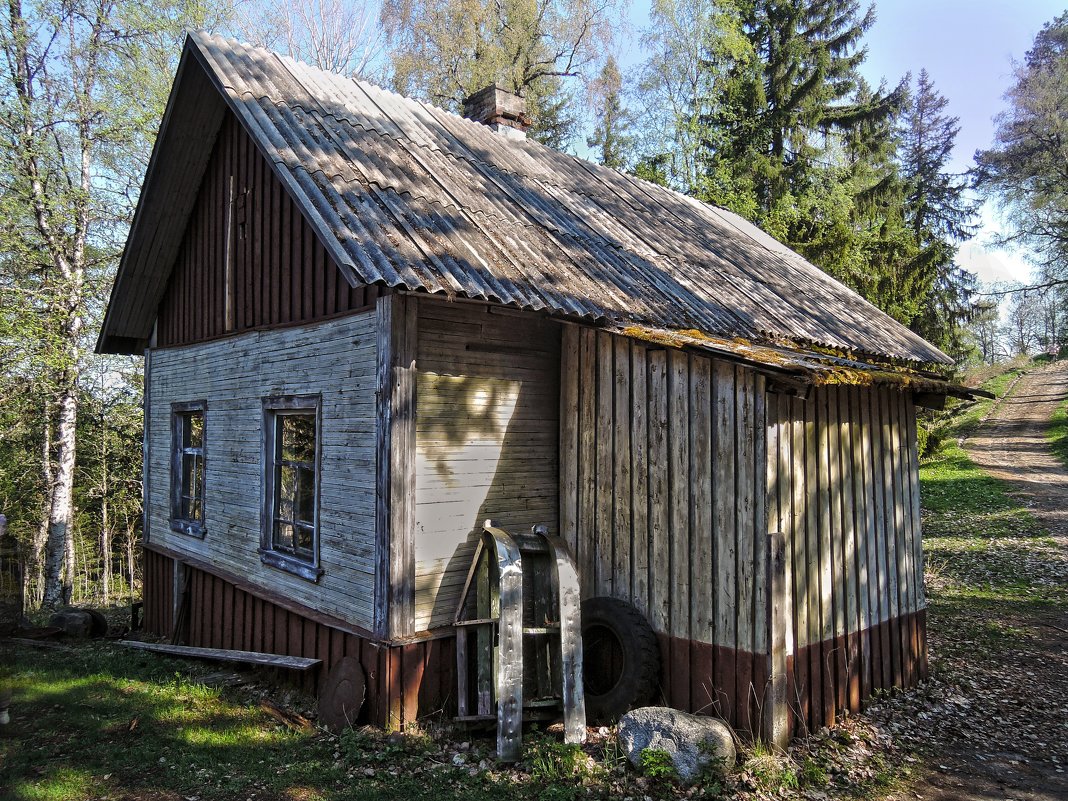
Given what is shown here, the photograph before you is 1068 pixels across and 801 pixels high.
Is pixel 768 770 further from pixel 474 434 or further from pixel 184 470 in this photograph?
pixel 184 470

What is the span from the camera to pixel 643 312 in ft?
22.0

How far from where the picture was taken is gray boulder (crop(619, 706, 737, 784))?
506 cm

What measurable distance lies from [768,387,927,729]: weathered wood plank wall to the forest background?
13129 mm

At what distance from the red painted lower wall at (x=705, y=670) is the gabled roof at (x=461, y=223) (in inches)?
118

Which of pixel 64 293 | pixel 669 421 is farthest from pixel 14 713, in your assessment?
pixel 64 293

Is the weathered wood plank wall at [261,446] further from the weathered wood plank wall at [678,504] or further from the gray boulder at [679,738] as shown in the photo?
the gray boulder at [679,738]

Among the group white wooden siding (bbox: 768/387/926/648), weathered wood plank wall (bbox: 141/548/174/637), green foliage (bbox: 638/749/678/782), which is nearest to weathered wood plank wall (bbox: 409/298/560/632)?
green foliage (bbox: 638/749/678/782)

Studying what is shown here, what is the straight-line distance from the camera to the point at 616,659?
639cm

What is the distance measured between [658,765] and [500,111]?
31.3 feet

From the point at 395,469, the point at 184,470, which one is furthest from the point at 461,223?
the point at 184,470

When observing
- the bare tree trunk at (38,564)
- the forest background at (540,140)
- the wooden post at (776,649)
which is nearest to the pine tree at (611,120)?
the forest background at (540,140)

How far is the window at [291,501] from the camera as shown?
7090mm

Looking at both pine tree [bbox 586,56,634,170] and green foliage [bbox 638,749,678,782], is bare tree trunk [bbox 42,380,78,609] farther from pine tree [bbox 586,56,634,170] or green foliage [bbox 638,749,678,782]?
pine tree [bbox 586,56,634,170]

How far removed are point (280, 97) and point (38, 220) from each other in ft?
33.4
